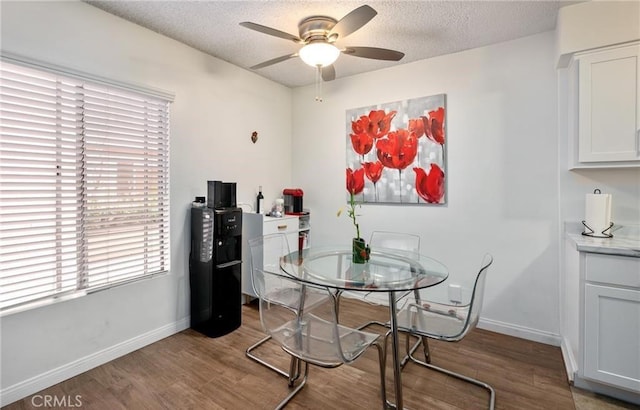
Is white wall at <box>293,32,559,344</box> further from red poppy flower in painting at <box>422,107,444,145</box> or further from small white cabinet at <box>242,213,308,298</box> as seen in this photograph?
small white cabinet at <box>242,213,308,298</box>

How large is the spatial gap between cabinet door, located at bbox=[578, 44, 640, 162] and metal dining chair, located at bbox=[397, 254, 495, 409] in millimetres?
1158

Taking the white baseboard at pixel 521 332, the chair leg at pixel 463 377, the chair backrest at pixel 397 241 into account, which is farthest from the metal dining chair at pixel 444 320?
the white baseboard at pixel 521 332

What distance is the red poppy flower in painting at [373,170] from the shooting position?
330 cm

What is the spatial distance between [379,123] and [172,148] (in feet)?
6.78

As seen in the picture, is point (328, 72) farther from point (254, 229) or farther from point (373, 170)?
point (254, 229)

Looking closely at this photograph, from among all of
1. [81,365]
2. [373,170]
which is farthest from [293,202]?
[81,365]

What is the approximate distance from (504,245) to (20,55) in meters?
3.76

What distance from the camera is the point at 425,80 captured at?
3.03 meters

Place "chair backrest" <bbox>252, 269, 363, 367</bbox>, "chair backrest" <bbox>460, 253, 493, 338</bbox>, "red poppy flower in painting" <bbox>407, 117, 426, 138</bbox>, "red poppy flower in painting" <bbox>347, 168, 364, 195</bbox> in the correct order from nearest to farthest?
1. "chair backrest" <bbox>252, 269, 363, 367</bbox>
2. "chair backrest" <bbox>460, 253, 493, 338</bbox>
3. "red poppy flower in painting" <bbox>407, 117, 426, 138</bbox>
4. "red poppy flower in painting" <bbox>347, 168, 364, 195</bbox>

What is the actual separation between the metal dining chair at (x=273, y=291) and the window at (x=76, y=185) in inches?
33.5

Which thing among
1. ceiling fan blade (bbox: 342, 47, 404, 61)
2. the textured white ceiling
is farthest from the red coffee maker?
ceiling fan blade (bbox: 342, 47, 404, 61)

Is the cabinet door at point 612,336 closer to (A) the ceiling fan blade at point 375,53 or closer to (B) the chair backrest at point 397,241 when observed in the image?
(B) the chair backrest at point 397,241

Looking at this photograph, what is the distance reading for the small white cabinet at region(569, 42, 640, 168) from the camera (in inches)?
77.7

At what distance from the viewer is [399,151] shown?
3162mm
